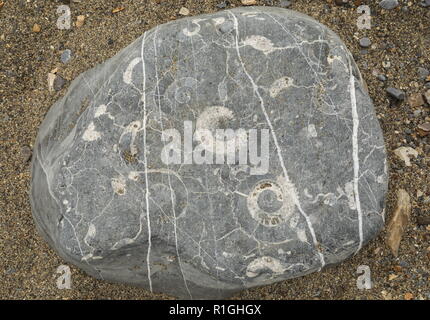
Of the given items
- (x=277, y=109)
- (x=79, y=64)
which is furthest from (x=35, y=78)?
(x=277, y=109)

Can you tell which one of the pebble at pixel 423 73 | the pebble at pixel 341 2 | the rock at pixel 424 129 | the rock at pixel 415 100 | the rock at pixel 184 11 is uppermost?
the rock at pixel 184 11

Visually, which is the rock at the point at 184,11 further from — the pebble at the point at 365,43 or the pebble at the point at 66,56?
the pebble at the point at 365,43

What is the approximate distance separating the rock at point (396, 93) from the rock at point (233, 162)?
0.50 metres

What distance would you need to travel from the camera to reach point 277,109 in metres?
2.58

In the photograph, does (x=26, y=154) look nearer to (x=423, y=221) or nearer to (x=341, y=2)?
(x=341, y=2)

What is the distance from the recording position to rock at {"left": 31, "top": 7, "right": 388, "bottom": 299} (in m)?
2.55

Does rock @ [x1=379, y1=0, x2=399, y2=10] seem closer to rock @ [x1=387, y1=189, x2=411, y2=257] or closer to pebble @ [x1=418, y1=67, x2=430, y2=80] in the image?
pebble @ [x1=418, y1=67, x2=430, y2=80]

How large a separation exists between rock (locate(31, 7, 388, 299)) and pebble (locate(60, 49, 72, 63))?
2.60 feet

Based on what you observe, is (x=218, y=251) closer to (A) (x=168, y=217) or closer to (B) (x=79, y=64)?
(A) (x=168, y=217)

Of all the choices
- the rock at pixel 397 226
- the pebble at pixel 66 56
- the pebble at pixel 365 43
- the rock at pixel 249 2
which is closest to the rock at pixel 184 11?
the rock at pixel 249 2

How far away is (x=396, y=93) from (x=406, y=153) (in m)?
0.35

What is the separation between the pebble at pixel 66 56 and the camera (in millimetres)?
3307

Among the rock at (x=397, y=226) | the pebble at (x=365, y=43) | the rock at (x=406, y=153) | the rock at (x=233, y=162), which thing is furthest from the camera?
the pebble at (x=365, y=43)

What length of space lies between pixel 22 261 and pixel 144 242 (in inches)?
37.1
